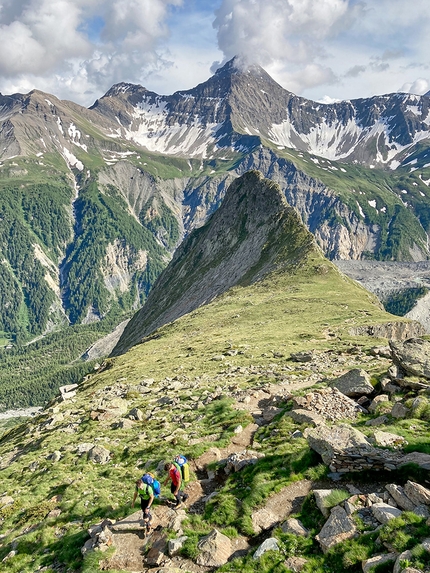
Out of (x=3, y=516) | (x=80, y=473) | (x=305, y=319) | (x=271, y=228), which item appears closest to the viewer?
(x=3, y=516)

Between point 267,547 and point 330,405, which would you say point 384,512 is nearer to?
point 267,547

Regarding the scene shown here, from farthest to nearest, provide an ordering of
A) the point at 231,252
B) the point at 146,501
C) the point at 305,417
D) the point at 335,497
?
the point at 231,252, the point at 305,417, the point at 146,501, the point at 335,497

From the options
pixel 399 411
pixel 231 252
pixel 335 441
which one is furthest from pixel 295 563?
pixel 231 252

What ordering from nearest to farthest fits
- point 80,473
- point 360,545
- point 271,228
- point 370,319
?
point 360,545 → point 80,473 → point 370,319 → point 271,228

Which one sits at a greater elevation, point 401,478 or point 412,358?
point 412,358

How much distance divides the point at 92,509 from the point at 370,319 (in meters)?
50.4

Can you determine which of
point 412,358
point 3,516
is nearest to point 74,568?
point 3,516

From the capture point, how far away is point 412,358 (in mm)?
25203

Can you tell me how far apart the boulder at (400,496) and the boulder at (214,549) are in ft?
21.2

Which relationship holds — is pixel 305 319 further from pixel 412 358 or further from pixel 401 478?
pixel 401 478

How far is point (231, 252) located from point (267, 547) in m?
125

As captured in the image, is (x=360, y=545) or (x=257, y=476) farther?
(x=257, y=476)

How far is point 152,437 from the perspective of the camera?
26.7m

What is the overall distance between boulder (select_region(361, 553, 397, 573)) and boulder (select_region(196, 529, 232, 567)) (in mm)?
5127
